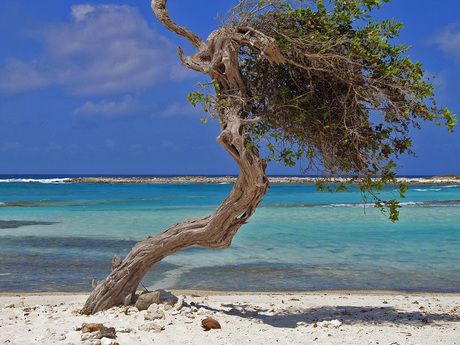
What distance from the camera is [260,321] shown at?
5.81 m

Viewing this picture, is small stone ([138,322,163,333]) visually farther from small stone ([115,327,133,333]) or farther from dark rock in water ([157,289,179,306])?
dark rock in water ([157,289,179,306])

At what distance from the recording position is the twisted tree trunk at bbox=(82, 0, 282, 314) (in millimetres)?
5250

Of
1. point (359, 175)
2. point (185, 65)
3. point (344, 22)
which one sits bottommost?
point (359, 175)

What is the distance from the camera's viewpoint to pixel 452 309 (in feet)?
21.9

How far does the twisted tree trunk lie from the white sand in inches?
14.4

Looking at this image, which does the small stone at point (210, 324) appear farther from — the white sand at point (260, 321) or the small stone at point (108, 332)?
the small stone at point (108, 332)

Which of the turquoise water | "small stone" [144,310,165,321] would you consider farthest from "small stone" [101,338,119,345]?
the turquoise water

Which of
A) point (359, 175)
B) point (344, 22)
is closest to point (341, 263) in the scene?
point (359, 175)

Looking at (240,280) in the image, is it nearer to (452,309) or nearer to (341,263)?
(341,263)

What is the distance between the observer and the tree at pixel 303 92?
5148mm

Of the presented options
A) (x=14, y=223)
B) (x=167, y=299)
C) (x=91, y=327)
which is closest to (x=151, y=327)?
(x=91, y=327)

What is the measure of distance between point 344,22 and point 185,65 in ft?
6.72

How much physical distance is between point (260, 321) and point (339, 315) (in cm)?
124

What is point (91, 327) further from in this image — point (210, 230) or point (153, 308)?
point (210, 230)
